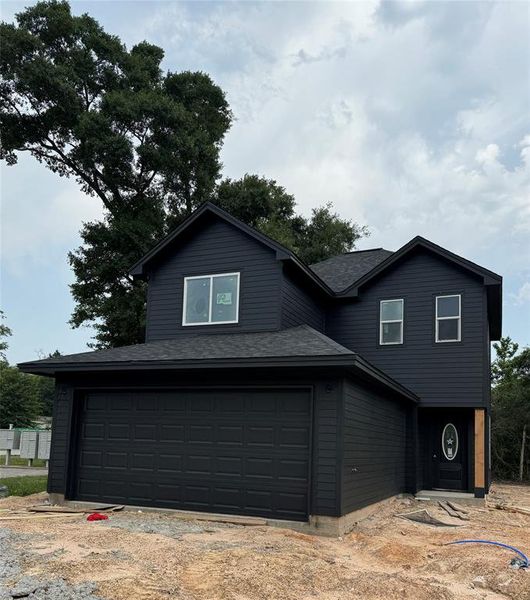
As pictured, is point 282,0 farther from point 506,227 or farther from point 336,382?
point 506,227

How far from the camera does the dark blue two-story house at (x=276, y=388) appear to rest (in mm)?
9867

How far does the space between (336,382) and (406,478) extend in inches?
269

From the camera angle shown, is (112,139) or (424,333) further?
(112,139)

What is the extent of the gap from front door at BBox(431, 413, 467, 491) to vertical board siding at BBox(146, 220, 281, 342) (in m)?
6.43

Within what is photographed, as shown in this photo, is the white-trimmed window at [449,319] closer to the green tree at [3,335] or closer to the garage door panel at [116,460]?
the garage door panel at [116,460]

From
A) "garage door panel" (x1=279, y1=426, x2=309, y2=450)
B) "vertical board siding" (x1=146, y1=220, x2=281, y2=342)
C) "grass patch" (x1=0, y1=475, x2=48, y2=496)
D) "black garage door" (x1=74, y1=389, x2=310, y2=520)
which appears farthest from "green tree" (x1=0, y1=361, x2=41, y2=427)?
"garage door panel" (x1=279, y1=426, x2=309, y2=450)

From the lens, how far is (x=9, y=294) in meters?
26.8

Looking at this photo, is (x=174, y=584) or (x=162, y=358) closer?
(x=174, y=584)

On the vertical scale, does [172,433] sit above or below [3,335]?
below

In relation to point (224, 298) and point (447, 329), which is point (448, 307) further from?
point (224, 298)

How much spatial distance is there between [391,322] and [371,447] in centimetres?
489

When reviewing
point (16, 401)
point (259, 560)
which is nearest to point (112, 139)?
point (259, 560)

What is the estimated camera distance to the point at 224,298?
527 inches

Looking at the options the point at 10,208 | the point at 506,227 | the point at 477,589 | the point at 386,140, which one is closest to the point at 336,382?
the point at 477,589
